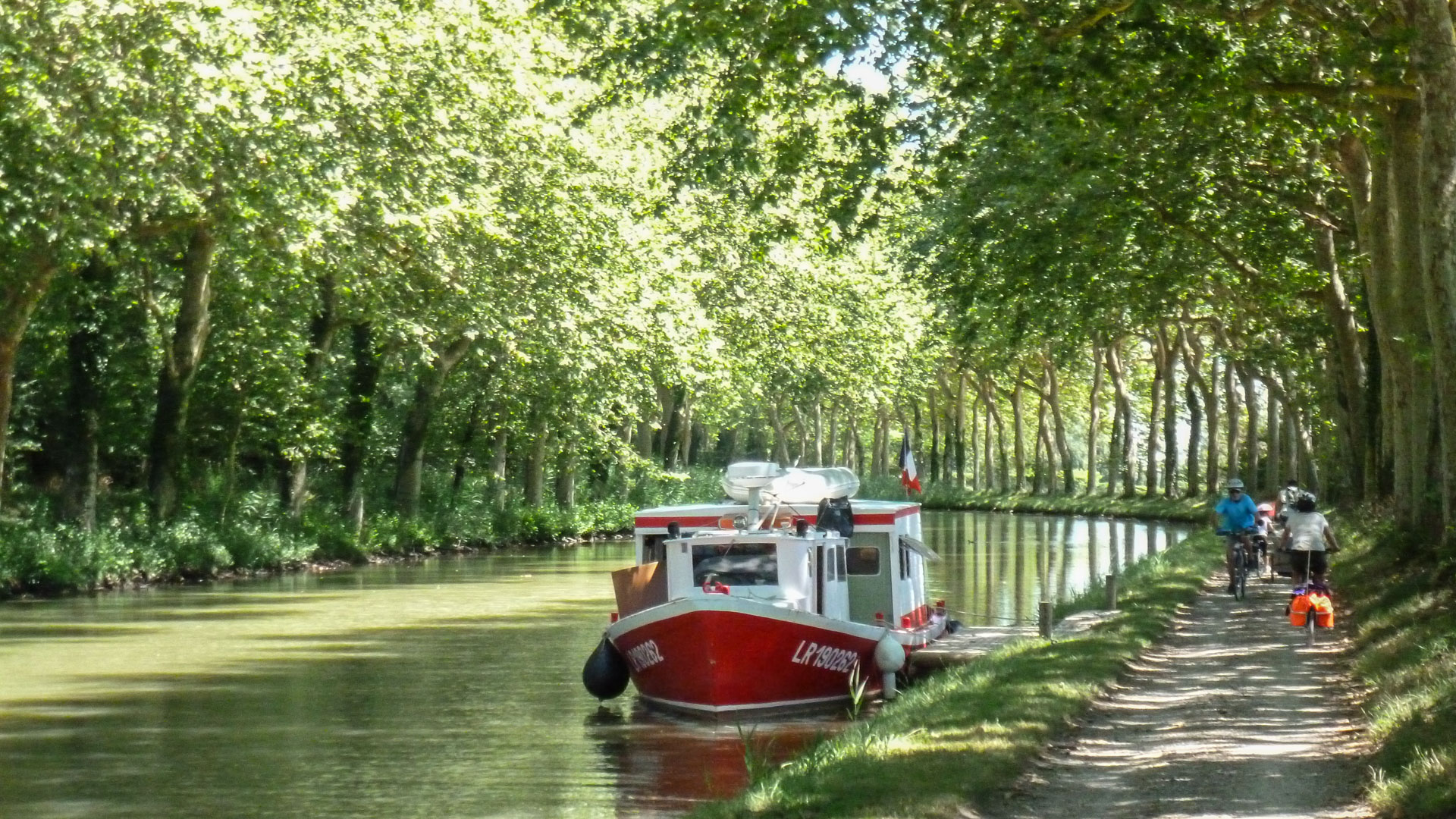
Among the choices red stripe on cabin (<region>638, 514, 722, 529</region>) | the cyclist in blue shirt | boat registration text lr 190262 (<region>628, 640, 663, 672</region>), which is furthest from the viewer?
the cyclist in blue shirt

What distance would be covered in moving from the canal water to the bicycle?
4.62m

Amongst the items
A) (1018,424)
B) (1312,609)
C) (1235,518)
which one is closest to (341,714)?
(1312,609)

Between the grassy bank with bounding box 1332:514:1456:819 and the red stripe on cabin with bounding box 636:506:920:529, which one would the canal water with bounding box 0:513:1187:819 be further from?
the grassy bank with bounding box 1332:514:1456:819

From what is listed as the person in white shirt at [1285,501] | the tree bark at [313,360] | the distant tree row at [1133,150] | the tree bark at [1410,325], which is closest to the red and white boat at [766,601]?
the distant tree row at [1133,150]

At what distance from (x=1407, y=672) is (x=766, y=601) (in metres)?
8.86

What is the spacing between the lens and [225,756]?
17.5m

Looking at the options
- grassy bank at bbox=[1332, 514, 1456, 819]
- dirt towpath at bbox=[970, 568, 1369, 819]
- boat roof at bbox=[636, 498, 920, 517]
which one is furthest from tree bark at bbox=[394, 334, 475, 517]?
dirt towpath at bbox=[970, 568, 1369, 819]

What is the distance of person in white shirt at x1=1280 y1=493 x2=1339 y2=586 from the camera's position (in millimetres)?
21016

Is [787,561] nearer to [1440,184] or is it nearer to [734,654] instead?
[734,654]

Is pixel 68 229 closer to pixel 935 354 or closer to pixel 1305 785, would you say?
pixel 1305 785

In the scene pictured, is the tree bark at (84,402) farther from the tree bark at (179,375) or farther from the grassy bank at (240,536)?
the tree bark at (179,375)

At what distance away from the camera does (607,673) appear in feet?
72.0

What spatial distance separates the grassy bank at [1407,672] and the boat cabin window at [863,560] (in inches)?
253

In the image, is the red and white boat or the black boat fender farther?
the black boat fender
